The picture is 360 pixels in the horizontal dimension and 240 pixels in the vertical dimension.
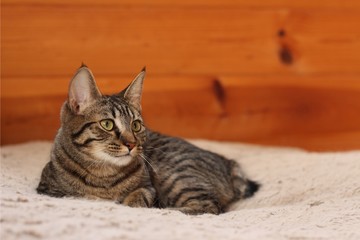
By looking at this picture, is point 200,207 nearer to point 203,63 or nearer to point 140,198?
point 140,198

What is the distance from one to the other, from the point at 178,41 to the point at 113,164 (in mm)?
1023

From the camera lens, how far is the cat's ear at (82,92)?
5.54ft

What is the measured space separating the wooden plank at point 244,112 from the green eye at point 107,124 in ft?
2.89

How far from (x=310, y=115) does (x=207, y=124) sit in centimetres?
45

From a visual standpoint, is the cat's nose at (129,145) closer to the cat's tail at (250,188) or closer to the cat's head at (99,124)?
the cat's head at (99,124)

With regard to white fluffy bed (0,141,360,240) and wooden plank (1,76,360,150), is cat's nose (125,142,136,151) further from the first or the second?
wooden plank (1,76,360,150)

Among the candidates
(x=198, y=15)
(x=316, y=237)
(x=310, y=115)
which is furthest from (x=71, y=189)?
(x=310, y=115)

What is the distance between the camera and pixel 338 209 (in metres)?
1.62

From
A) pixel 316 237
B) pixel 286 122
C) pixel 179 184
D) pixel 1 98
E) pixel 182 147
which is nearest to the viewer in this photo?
pixel 316 237

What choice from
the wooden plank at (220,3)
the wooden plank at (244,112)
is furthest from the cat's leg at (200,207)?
the wooden plank at (220,3)

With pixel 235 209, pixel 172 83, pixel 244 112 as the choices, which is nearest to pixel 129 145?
pixel 235 209

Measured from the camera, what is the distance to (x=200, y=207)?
173cm

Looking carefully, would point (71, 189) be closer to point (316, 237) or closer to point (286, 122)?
point (316, 237)

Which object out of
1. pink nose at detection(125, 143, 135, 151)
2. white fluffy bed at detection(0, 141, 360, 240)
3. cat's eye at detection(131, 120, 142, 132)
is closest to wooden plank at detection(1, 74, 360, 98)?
white fluffy bed at detection(0, 141, 360, 240)
